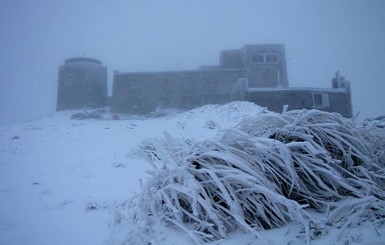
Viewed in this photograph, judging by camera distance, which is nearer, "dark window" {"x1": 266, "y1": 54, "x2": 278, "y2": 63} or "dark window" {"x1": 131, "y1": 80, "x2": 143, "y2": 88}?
"dark window" {"x1": 131, "y1": 80, "x2": 143, "y2": 88}

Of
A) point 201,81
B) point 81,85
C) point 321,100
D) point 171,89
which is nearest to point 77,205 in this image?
point 321,100

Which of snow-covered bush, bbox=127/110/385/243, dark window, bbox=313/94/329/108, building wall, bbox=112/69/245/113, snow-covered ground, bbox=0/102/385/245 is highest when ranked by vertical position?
building wall, bbox=112/69/245/113

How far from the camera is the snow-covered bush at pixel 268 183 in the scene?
1200mm

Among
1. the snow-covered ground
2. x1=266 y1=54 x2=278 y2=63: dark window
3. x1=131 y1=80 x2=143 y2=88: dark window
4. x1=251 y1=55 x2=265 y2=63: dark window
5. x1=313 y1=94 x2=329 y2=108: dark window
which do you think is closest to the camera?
the snow-covered ground

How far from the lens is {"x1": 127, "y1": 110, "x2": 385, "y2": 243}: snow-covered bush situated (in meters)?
1.20

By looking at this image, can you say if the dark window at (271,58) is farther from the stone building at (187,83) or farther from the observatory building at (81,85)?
the observatory building at (81,85)

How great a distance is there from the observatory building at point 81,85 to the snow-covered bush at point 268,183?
30.3 m

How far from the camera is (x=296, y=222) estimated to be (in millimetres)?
1216

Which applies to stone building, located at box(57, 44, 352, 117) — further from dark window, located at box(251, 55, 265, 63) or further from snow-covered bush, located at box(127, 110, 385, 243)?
snow-covered bush, located at box(127, 110, 385, 243)

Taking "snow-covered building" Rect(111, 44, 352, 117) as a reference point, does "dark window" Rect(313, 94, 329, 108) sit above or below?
below

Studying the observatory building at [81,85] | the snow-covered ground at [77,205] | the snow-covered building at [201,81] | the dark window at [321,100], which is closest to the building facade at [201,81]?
the snow-covered building at [201,81]

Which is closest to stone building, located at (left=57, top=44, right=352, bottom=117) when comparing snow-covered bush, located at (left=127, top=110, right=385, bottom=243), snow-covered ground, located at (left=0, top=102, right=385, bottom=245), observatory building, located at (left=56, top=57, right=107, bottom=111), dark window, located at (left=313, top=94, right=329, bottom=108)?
observatory building, located at (left=56, top=57, right=107, bottom=111)

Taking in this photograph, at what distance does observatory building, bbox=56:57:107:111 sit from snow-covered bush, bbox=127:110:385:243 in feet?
99.4

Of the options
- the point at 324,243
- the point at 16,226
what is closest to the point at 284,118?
the point at 324,243
